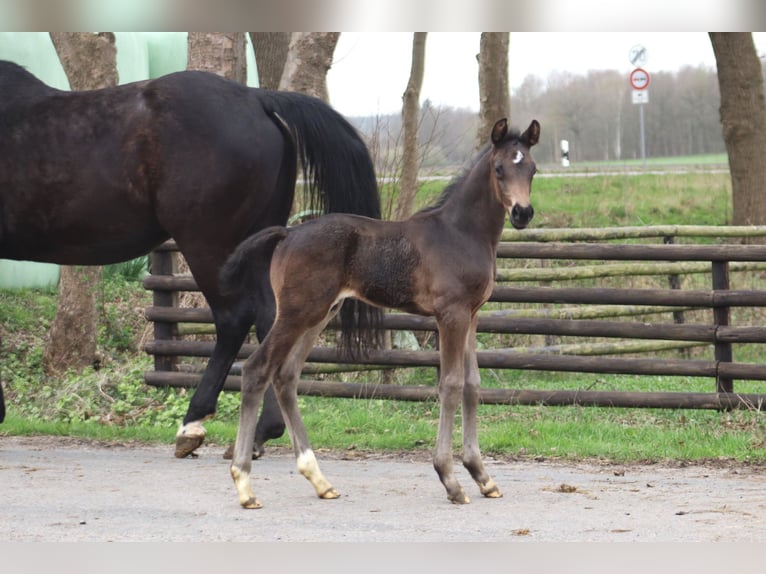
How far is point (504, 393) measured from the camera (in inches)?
319

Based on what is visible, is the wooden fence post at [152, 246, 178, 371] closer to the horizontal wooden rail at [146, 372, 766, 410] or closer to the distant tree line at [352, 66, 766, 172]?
the horizontal wooden rail at [146, 372, 766, 410]

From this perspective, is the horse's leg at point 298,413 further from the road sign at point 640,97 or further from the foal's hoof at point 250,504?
the road sign at point 640,97

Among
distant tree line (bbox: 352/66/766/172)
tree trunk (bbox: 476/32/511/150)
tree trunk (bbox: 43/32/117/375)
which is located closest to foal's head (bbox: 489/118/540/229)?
tree trunk (bbox: 43/32/117/375)

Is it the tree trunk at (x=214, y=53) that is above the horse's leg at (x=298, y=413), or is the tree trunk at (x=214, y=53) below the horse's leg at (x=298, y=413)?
above

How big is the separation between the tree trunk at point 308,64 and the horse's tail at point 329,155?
11.4ft

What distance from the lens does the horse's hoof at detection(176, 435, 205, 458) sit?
642 centimetres

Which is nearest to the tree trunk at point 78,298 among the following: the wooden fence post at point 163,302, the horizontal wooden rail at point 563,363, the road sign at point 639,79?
the wooden fence post at point 163,302

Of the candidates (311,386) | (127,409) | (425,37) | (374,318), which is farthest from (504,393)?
(425,37)

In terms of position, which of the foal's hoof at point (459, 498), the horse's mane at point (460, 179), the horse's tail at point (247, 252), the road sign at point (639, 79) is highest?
the road sign at point (639, 79)

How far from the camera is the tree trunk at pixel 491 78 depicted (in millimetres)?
17402

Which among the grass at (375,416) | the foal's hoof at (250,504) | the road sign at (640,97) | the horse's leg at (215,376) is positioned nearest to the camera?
the foal's hoof at (250,504)

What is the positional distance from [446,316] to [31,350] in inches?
302

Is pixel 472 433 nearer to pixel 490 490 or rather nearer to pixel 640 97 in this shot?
pixel 490 490

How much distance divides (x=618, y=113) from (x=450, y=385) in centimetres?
3405
